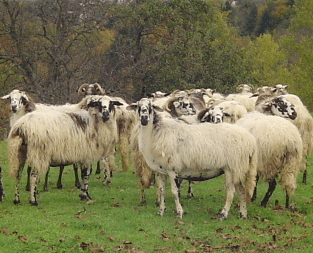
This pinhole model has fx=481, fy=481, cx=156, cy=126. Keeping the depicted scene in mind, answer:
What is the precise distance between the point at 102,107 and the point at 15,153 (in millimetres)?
2316

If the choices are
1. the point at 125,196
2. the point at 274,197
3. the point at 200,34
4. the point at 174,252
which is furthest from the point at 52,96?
the point at 174,252

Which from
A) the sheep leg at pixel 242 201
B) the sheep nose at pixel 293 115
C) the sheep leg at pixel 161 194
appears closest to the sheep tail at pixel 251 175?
the sheep leg at pixel 242 201

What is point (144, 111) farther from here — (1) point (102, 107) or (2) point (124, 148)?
(2) point (124, 148)

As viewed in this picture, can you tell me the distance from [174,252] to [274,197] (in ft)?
16.5

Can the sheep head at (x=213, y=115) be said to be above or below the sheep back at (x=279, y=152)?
above

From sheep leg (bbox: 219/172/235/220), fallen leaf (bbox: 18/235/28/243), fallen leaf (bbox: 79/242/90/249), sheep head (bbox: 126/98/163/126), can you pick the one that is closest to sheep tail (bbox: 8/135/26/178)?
fallen leaf (bbox: 18/235/28/243)

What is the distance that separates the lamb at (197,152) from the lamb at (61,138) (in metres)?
1.79

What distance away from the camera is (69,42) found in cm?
2873

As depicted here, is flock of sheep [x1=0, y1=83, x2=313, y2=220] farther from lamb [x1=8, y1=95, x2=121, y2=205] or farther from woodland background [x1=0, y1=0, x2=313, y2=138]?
woodland background [x1=0, y1=0, x2=313, y2=138]

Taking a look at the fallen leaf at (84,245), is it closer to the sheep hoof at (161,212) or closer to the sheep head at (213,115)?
the sheep hoof at (161,212)

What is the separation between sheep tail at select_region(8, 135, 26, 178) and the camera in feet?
33.8

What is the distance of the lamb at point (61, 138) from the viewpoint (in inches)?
409

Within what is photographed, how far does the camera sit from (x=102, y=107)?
11430mm

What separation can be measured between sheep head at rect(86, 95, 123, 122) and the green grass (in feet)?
6.79
